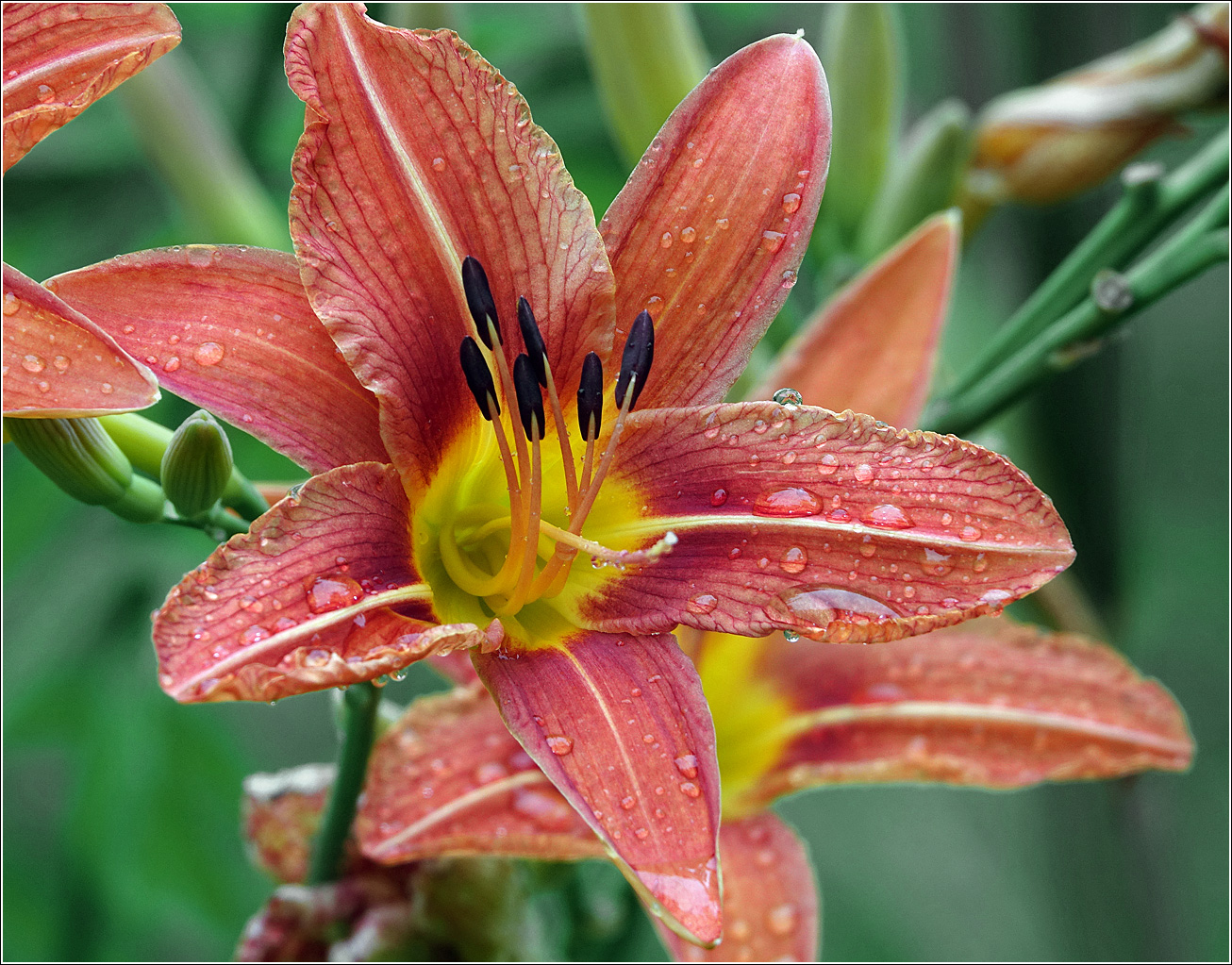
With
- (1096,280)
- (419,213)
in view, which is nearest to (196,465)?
(419,213)

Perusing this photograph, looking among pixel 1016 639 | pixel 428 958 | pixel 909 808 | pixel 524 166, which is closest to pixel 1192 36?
pixel 1016 639

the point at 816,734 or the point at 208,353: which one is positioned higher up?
→ the point at 208,353

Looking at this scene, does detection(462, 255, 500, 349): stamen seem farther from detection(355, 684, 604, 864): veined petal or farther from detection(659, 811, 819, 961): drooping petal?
detection(659, 811, 819, 961): drooping petal

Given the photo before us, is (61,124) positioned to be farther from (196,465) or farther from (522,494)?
(522,494)

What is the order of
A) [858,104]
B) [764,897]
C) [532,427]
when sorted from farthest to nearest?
[858,104], [764,897], [532,427]

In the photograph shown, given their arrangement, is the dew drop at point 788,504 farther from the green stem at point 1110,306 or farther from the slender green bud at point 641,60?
the slender green bud at point 641,60

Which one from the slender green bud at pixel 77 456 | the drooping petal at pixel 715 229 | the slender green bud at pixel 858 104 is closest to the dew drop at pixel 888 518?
the drooping petal at pixel 715 229
